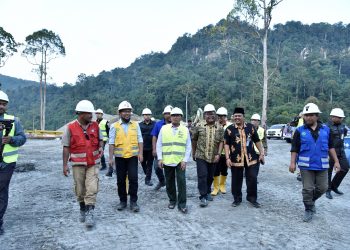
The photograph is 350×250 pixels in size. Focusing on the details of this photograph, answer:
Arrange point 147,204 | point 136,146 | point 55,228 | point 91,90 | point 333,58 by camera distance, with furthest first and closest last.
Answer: point 333,58 < point 91,90 < point 147,204 < point 136,146 < point 55,228

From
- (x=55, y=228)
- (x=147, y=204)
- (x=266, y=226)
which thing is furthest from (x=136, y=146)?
(x=266, y=226)

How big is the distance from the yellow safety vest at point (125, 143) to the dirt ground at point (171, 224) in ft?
3.11

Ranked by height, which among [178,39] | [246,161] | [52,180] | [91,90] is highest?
[178,39]

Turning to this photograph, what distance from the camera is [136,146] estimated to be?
5.55 meters

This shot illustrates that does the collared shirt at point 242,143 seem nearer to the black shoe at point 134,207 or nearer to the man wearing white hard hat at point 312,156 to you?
the man wearing white hard hat at point 312,156

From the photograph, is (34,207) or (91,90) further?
(91,90)

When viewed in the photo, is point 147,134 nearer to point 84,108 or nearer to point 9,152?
point 84,108

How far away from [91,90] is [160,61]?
41728 millimetres

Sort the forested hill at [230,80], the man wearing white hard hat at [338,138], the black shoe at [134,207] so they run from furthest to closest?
1. the forested hill at [230,80]
2. the man wearing white hard hat at [338,138]
3. the black shoe at [134,207]

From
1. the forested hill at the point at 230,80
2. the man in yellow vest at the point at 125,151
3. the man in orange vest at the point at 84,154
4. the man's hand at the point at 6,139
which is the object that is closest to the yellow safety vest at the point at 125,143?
the man in yellow vest at the point at 125,151

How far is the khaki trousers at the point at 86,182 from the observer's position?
482cm

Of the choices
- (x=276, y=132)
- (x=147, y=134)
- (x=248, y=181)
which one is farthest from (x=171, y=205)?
(x=276, y=132)

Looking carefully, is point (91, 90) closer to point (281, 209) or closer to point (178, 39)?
point (178, 39)

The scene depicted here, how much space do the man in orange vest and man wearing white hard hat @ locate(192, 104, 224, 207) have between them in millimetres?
1836
